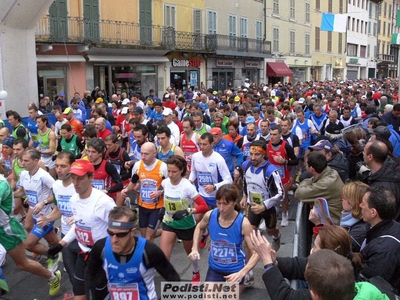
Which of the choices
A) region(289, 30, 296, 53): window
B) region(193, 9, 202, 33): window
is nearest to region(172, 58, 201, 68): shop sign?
region(193, 9, 202, 33): window

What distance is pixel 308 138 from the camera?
10812 mm

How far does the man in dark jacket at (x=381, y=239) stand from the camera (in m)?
3.37

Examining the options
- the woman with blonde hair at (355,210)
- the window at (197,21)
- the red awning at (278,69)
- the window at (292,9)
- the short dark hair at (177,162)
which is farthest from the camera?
the window at (292,9)

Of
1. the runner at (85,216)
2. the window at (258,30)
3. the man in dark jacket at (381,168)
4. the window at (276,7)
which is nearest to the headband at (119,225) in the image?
the runner at (85,216)

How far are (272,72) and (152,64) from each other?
44.5 ft

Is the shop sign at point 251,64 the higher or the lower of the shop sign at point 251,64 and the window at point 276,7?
the lower

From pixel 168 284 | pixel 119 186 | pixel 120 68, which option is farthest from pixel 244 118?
pixel 120 68

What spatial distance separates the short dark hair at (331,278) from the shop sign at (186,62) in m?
24.1

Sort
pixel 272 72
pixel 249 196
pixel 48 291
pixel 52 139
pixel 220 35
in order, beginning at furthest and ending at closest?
pixel 272 72 → pixel 220 35 → pixel 52 139 → pixel 249 196 → pixel 48 291

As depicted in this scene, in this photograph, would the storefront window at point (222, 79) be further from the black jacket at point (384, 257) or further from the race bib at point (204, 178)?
the black jacket at point (384, 257)

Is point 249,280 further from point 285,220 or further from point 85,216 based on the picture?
point 285,220

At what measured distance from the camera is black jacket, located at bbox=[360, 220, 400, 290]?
3.36 meters

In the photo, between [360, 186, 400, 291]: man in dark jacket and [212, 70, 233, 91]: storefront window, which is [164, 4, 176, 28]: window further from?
[360, 186, 400, 291]: man in dark jacket

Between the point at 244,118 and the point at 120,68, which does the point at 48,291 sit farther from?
the point at 120,68
